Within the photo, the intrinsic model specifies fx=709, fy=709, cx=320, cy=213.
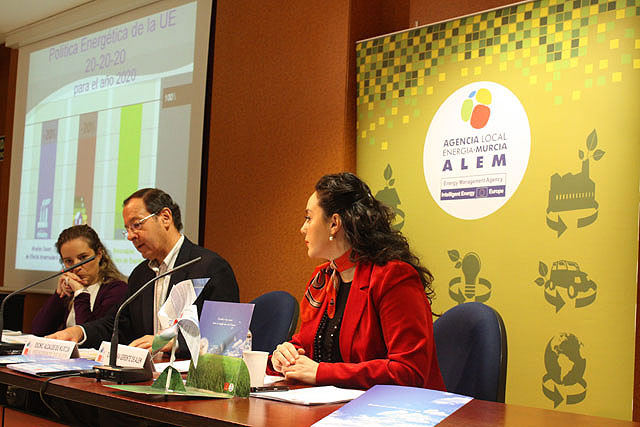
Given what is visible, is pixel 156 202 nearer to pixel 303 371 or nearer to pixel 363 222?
pixel 363 222

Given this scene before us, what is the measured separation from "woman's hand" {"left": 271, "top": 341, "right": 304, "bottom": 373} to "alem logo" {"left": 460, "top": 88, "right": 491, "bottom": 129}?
58.1 inches

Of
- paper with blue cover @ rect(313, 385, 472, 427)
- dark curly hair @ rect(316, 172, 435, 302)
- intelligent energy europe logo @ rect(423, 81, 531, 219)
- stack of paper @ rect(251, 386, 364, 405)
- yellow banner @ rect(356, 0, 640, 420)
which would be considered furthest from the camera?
intelligent energy europe logo @ rect(423, 81, 531, 219)

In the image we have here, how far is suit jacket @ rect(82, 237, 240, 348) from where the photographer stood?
2713 millimetres

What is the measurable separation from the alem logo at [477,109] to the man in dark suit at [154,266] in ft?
3.96

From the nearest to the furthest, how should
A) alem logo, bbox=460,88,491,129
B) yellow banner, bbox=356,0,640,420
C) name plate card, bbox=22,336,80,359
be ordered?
name plate card, bbox=22,336,80,359 < yellow banner, bbox=356,0,640,420 < alem logo, bbox=460,88,491,129

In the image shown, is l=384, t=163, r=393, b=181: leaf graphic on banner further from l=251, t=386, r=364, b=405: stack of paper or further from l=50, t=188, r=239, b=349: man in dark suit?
l=251, t=386, r=364, b=405: stack of paper

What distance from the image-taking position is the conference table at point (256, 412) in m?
1.33

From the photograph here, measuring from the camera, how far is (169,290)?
2730mm

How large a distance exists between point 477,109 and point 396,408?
193cm

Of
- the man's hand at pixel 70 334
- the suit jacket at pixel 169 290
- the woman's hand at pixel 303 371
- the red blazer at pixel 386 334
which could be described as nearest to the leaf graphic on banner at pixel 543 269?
the red blazer at pixel 386 334

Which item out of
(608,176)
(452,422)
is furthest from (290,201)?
(452,422)

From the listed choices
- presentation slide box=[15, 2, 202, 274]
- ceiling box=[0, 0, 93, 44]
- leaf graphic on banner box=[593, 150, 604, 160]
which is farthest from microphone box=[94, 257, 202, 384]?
ceiling box=[0, 0, 93, 44]

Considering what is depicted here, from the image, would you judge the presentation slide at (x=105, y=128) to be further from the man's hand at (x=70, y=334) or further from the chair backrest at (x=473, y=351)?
the chair backrest at (x=473, y=351)

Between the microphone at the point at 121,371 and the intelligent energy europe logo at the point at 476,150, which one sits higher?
the intelligent energy europe logo at the point at 476,150
